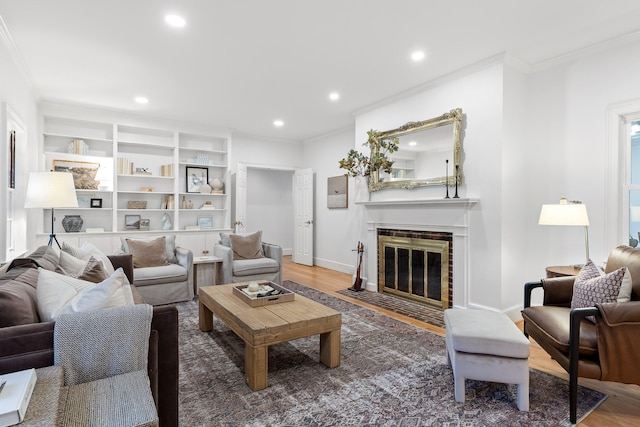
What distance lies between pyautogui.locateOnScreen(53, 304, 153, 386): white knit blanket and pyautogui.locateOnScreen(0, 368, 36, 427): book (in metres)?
0.15

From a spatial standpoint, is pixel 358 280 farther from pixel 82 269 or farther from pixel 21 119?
pixel 21 119

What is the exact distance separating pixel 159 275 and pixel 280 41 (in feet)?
9.40

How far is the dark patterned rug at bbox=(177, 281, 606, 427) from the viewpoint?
1.89 meters

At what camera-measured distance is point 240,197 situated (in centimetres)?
643

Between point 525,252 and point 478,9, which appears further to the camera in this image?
point 525,252

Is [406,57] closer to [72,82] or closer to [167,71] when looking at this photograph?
[167,71]

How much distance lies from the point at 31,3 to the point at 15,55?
43.0 inches

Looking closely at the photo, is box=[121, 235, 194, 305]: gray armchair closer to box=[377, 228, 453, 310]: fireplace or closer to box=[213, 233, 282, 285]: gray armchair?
box=[213, 233, 282, 285]: gray armchair

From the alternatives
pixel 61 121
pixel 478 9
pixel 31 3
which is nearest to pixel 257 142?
pixel 61 121

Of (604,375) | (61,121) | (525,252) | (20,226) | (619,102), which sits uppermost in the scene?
(61,121)

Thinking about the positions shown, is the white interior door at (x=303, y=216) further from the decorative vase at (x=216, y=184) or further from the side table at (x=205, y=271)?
the side table at (x=205, y=271)

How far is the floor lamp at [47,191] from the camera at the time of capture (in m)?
3.14

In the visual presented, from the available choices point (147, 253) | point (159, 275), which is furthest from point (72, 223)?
point (159, 275)

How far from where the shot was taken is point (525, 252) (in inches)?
142
